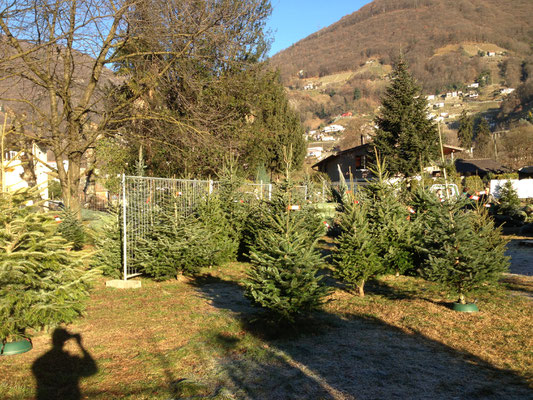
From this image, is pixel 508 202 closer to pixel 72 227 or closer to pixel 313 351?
pixel 72 227

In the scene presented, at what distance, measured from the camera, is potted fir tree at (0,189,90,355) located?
5.20 meters

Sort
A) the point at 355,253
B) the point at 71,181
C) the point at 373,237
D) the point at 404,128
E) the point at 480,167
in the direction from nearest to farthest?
the point at 355,253, the point at 373,237, the point at 71,181, the point at 404,128, the point at 480,167

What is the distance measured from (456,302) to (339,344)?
8.27ft

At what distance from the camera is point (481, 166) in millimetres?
51906

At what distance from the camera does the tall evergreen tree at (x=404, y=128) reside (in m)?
33.4

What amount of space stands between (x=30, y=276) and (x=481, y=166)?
54225 millimetres

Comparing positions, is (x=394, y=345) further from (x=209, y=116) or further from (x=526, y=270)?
(x=209, y=116)

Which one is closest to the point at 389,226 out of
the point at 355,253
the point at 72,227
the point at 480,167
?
the point at 355,253

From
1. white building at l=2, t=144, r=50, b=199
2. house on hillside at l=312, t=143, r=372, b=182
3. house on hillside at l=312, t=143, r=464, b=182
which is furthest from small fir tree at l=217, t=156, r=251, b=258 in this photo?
house on hillside at l=312, t=143, r=464, b=182

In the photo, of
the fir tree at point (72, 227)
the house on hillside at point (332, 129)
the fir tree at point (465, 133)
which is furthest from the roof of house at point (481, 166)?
the house on hillside at point (332, 129)

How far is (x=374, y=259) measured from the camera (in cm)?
821

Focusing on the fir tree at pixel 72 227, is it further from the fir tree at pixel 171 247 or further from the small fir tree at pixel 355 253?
the small fir tree at pixel 355 253

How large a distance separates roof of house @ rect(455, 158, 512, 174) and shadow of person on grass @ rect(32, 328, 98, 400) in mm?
50491

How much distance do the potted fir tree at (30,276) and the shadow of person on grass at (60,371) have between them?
40 centimetres
